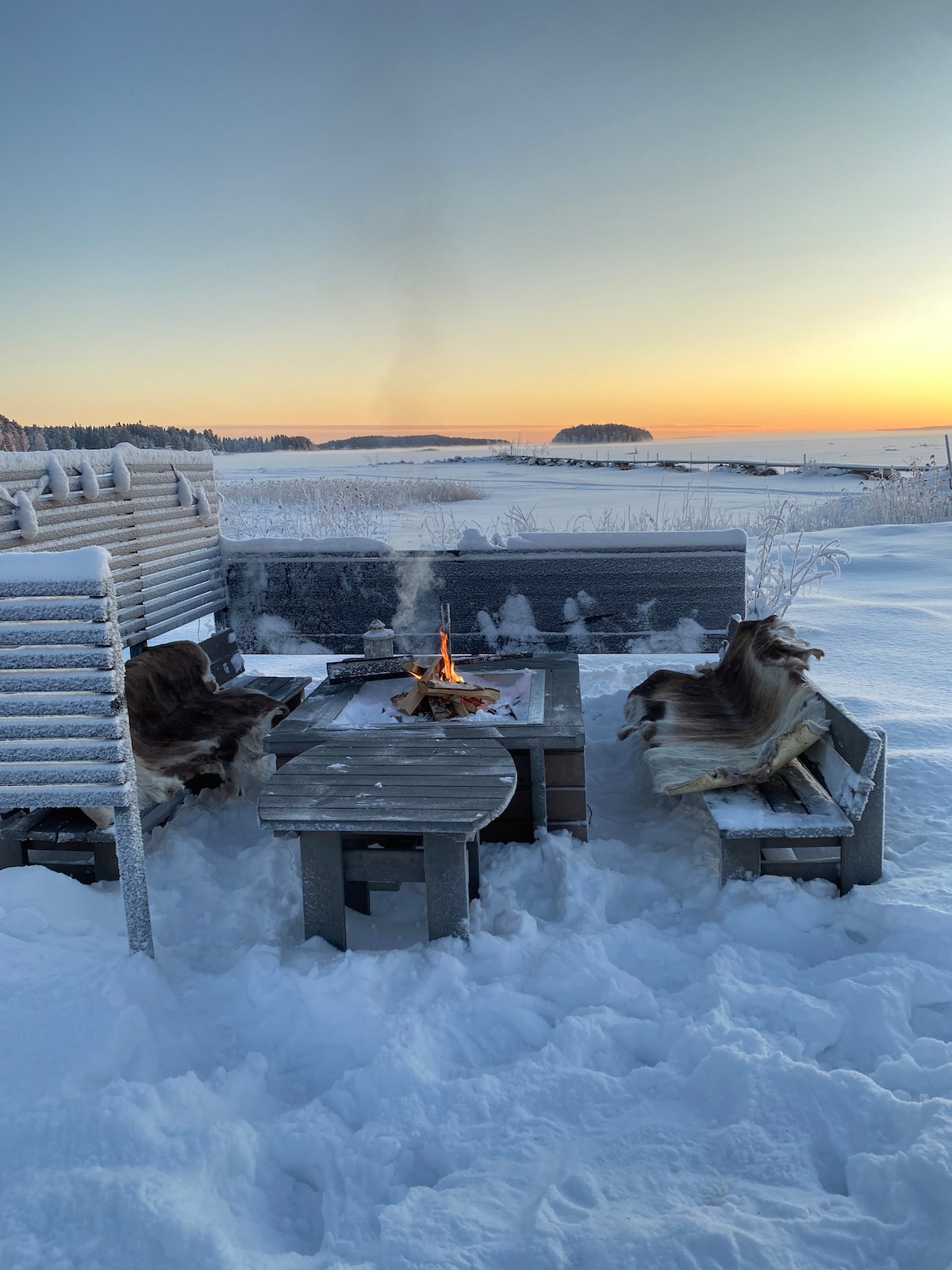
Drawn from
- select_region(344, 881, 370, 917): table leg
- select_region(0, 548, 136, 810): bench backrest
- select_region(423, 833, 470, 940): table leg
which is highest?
select_region(0, 548, 136, 810): bench backrest

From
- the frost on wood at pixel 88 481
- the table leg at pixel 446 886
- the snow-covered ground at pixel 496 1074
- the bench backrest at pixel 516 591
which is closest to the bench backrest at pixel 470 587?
the bench backrest at pixel 516 591

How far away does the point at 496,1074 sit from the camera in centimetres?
194

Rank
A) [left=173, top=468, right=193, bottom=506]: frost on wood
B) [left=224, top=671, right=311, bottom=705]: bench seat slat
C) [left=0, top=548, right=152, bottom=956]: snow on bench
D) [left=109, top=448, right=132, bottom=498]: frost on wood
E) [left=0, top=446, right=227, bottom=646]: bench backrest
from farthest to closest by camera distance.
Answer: [left=173, top=468, right=193, bottom=506]: frost on wood → [left=224, top=671, right=311, bottom=705]: bench seat slat → [left=109, top=448, right=132, bottom=498]: frost on wood → [left=0, top=446, right=227, bottom=646]: bench backrest → [left=0, top=548, right=152, bottom=956]: snow on bench

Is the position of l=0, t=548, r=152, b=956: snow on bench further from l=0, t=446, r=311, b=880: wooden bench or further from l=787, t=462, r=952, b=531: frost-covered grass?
l=787, t=462, r=952, b=531: frost-covered grass

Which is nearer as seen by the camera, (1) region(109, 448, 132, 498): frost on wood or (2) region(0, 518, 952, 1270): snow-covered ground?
(2) region(0, 518, 952, 1270): snow-covered ground

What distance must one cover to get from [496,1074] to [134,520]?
3308 millimetres

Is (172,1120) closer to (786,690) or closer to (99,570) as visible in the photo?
(99,570)

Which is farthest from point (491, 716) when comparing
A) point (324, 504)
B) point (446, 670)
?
point (324, 504)

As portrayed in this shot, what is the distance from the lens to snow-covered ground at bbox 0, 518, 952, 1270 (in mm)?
1511

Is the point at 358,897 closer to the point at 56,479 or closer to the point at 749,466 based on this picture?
the point at 56,479

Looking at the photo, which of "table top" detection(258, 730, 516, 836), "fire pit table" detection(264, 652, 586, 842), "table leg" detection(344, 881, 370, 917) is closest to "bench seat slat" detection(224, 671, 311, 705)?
"fire pit table" detection(264, 652, 586, 842)

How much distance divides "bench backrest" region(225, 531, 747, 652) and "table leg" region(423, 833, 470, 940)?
114 inches

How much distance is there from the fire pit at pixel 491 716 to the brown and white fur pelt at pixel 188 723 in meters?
0.35

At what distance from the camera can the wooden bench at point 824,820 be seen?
2.59m
